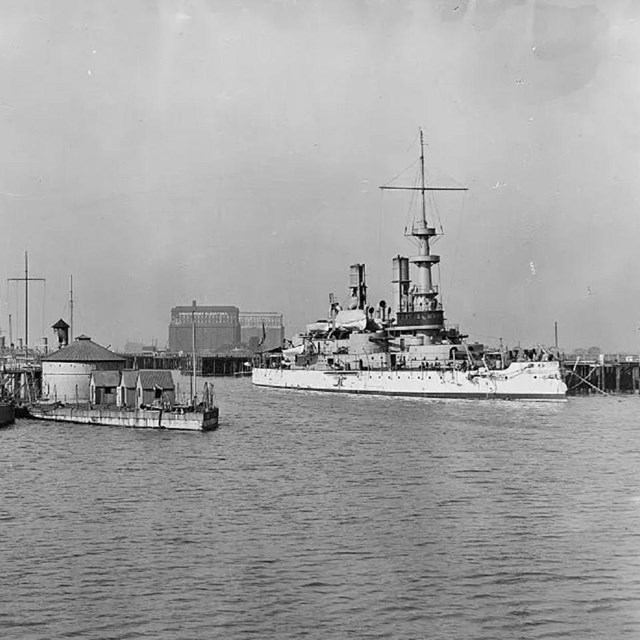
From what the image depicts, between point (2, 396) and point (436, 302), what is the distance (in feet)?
120

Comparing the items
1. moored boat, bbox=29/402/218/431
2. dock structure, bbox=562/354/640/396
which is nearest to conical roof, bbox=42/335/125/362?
moored boat, bbox=29/402/218/431

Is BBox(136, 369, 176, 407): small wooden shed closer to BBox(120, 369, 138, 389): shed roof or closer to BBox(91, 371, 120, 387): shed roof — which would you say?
BBox(120, 369, 138, 389): shed roof

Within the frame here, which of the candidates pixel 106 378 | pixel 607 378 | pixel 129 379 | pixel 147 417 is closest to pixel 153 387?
pixel 129 379

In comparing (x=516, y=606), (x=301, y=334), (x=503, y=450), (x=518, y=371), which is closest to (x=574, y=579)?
(x=516, y=606)

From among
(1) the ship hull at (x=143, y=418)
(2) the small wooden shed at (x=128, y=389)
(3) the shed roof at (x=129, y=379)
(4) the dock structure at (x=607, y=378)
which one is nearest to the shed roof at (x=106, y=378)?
(2) the small wooden shed at (x=128, y=389)

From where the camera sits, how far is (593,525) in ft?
80.0

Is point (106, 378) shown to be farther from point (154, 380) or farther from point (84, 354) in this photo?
point (154, 380)

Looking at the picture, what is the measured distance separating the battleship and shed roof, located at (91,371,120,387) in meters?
27.0

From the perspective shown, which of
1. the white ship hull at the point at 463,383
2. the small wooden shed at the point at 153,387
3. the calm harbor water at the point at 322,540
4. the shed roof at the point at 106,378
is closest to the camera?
the calm harbor water at the point at 322,540

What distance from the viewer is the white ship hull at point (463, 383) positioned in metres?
70.5

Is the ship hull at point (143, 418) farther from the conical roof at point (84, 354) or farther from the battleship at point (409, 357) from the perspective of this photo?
the battleship at point (409, 357)

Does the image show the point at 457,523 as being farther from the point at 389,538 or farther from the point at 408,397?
the point at 408,397

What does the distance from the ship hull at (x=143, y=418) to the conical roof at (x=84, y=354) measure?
12.0 feet

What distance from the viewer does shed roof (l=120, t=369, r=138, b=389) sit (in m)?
54.4
